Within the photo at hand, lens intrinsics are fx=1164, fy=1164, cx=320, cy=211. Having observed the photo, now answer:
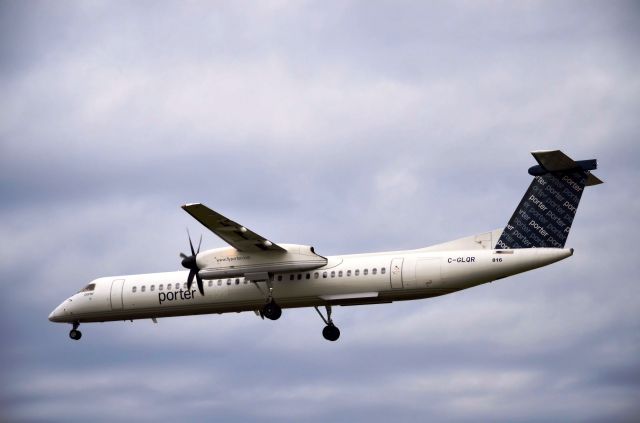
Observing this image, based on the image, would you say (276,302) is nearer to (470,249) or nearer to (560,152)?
(470,249)

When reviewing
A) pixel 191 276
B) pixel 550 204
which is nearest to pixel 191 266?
pixel 191 276

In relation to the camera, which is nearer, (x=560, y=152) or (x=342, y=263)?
(x=560, y=152)

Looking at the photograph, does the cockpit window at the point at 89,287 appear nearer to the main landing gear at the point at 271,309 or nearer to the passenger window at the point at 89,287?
the passenger window at the point at 89,287

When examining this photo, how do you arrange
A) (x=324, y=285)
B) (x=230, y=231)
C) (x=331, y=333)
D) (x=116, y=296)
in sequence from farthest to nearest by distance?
(x=116, y=296) < (x=331, y=333) < (x=324, y=285) < (x=230, y=231)

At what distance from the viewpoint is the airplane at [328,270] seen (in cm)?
4341

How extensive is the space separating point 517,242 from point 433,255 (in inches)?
127

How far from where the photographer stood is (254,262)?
4691 centimetres

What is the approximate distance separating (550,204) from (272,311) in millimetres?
11791

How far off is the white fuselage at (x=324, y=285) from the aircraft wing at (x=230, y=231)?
143cm

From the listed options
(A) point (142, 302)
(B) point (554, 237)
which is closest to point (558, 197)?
(B) point (554, 237)

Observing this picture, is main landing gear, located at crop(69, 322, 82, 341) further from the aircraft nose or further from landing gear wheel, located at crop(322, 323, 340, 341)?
landing gear wheel, located at crop(322, 323, 340, 341)

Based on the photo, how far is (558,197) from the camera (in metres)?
43.9

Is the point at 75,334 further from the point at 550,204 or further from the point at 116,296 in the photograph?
the point at 550,204

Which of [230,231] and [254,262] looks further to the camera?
[254,262]
